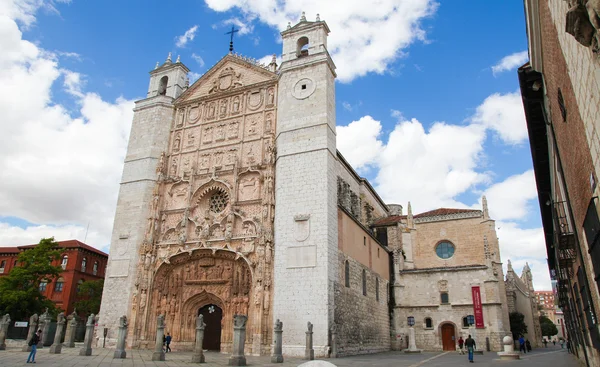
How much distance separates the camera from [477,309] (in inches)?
1008

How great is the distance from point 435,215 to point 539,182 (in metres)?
17.9

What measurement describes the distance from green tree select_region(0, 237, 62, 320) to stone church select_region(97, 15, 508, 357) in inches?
320

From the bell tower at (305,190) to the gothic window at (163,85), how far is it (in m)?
8.81

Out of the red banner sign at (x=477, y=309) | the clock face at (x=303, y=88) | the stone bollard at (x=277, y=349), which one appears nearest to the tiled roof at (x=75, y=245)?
the clock face at (x=303, y=88)

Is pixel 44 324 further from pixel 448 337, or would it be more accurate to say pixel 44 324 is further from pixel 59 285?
pixel 448 337

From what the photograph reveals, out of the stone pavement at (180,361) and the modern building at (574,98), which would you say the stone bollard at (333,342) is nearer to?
the stone pavement at (180,361)

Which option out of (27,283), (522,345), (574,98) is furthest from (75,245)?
(574,98)

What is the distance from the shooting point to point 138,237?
22328 millimetres

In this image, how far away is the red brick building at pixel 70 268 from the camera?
121 ft

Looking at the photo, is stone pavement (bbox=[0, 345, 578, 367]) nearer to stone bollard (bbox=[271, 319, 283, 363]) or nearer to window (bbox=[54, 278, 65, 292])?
stone bollard (bbox=[271, 319, 283, 363])

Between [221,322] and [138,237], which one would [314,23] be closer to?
[138,237]

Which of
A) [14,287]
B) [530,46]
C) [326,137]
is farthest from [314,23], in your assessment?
[14,287]

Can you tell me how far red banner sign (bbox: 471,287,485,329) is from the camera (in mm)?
25359

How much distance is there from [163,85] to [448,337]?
24.6 meters
